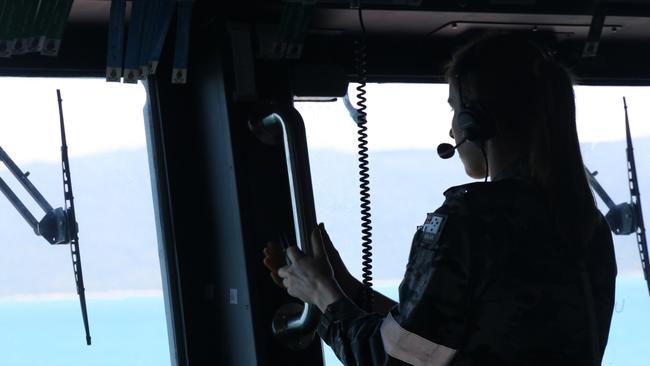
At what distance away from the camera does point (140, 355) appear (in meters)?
2.85

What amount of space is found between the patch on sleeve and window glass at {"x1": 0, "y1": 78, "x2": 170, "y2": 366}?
4.88ft

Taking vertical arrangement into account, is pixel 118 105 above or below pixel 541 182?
above

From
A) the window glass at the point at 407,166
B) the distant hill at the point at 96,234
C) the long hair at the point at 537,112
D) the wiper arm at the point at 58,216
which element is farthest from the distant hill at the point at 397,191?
the long hair at the point at 537,112

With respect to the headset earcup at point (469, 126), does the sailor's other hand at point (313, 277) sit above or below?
below

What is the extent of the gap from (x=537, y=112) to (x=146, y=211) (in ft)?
5.15

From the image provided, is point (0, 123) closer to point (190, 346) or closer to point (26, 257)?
point (26, 257)

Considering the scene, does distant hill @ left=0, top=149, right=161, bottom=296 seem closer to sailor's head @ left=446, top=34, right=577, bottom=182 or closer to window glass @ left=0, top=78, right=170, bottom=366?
window glass @ left=0, top=78, right=170, bottom=366

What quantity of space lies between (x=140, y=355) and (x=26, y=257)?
451mm

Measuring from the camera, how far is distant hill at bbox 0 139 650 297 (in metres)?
2.71

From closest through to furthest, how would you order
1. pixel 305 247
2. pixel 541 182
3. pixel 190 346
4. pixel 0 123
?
pixel 541 182
pixel 305 247
pixel 0 123
pixel 190 346

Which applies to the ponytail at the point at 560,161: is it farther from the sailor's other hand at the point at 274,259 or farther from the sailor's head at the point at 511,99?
the sailor's other hand at the point at 274,259

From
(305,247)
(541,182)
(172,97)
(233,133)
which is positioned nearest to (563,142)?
(541,182)

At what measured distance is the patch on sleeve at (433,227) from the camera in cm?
151

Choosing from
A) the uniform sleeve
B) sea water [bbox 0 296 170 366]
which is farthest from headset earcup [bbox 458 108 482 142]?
sea water [bbox 0 296 170 366]
